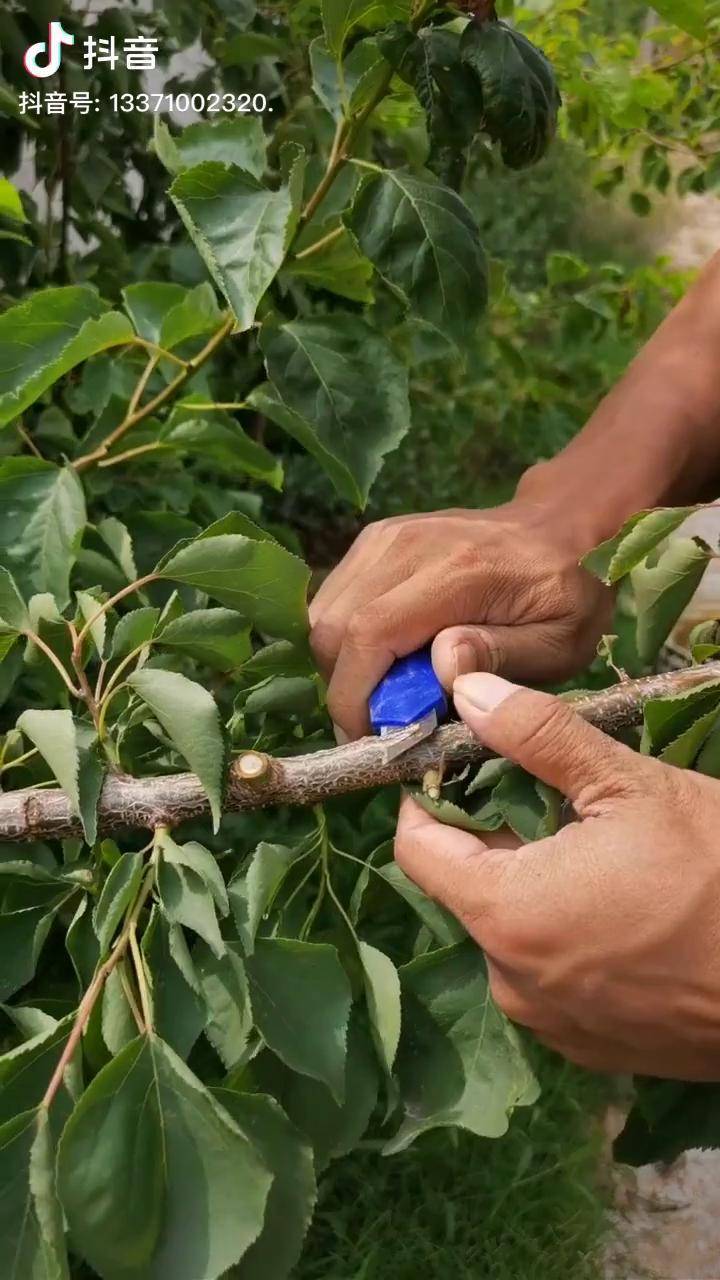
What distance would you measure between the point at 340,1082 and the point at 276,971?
0.07 metres

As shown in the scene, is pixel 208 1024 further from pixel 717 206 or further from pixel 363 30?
pixel 717 206

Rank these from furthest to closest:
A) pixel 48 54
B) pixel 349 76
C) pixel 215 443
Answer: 1. pixel 48 54
2. pixel 215 443
3. pixel 349 76

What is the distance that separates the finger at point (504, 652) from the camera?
781 mm

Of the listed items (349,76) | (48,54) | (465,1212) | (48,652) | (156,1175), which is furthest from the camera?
(465,1212)

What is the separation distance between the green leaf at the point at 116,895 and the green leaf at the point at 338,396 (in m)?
0.32

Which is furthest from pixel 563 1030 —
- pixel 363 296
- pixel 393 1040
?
pixel 363 296

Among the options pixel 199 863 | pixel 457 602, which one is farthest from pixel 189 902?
pixel 457 602

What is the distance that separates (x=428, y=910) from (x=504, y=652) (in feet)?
0.74

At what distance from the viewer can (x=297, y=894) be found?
0.73 metres

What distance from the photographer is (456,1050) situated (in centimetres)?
69

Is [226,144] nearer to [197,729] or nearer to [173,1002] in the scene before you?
[197,729]

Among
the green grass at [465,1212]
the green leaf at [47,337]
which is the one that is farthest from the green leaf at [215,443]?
the green grass at [465,1212]

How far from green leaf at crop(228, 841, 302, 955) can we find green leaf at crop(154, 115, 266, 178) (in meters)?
0.47

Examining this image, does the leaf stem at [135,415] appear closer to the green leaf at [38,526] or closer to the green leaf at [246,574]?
the green leaf at [38,526]
